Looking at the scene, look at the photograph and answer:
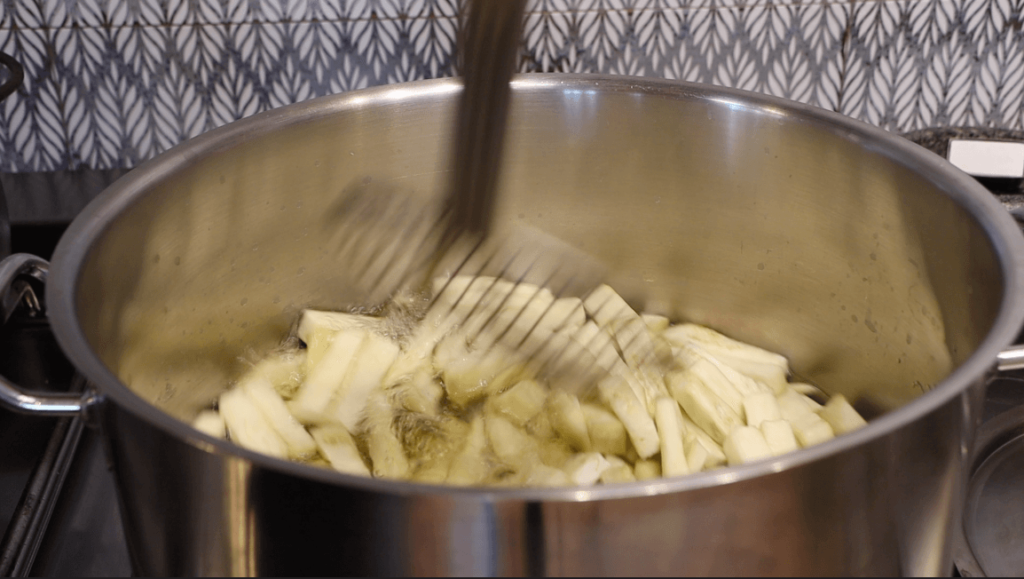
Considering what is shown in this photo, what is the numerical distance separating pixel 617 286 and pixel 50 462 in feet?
1.76

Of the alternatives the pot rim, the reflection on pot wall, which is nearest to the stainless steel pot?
the pot rim

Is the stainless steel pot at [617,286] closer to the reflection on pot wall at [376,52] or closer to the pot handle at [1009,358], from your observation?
the pot handle at [1009,358]

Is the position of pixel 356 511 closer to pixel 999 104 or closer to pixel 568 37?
pixel 568 37

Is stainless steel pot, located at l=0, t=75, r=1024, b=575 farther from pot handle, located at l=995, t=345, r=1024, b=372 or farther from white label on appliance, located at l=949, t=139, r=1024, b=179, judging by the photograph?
white label on appliance, located at l=949, t=139, r=1024, b=179

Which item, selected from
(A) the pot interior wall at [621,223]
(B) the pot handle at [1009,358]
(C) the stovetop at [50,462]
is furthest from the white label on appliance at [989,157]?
(B) the pot handle at [1009,358]

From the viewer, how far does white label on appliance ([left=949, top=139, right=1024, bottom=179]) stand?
901 millimetres

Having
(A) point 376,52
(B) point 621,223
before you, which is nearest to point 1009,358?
(B) point 621,223

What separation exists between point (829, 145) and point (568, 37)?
0.34 meters

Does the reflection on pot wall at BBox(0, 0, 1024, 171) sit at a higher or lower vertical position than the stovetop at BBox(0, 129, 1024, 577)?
higher

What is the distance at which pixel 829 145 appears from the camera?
70 centimetres

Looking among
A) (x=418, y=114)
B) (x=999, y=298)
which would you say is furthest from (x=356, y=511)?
(x=418, y=114)

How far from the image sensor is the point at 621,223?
830 millimetres

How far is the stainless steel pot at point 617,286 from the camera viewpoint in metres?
0.36

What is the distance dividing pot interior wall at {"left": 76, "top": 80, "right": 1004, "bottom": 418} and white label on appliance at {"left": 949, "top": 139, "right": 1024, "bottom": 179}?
0.29 meters
